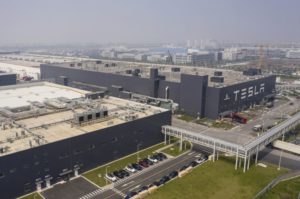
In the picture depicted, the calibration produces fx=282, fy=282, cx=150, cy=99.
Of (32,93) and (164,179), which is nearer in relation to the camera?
(164,179)

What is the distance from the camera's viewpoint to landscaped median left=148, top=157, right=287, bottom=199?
150 feet

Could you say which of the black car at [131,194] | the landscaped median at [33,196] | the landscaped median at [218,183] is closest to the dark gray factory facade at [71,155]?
the landscaped median at [33,196]

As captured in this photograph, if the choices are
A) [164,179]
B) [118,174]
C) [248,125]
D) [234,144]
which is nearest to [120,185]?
[118,174]

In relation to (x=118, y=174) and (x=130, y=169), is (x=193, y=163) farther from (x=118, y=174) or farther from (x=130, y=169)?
(x=118, y=174)

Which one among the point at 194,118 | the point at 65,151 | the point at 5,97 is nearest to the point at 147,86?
the point at 194,118

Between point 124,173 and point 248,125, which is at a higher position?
point 248,125

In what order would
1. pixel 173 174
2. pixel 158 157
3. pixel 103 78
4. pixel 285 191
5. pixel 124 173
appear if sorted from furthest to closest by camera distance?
pixel 103 78
pixel 158 157
pixel 124 173
pixel 173 174
pixel 285 191

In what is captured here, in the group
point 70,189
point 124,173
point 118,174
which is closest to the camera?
point 70,189

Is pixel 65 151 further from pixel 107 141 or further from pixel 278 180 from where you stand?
pixel 278 180

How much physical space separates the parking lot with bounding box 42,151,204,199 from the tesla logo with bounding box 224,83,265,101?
4310 cm

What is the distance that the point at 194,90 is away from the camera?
294 feet

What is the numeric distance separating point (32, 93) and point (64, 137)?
46.9 meters

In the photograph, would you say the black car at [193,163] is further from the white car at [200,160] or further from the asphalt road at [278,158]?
the asphalt road at [278,158]

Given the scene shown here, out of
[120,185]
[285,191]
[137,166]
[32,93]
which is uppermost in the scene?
[32,93]
